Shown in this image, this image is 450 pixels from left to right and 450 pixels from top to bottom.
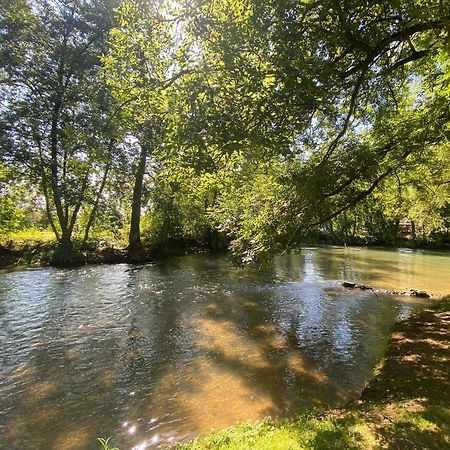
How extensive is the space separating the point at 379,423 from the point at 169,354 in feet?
17.3

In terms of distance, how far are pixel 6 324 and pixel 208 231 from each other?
2038 centimetres

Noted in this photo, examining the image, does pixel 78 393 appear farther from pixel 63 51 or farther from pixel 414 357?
pixel 63 51

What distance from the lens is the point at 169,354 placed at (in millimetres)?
8227

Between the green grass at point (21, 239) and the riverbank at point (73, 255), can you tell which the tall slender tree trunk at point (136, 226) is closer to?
the riverbank at point (73, 255)

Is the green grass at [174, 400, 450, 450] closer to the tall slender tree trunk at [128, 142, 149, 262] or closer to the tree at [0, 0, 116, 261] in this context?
the tree at [0, 0, 116, 261]

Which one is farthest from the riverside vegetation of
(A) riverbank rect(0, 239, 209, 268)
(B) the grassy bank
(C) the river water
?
(B) the grassy bank

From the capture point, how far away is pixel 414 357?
7.03 metres

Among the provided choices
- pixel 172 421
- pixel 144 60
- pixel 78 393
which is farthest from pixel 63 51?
pixel 172 421

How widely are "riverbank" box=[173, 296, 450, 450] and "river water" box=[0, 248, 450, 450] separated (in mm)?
942

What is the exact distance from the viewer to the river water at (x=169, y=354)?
5605mm

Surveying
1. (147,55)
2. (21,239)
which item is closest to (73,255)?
(21,239)

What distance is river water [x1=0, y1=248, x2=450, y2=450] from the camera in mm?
5605

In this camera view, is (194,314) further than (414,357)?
Yes

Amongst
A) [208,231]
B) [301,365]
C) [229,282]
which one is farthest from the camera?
[208,231]
